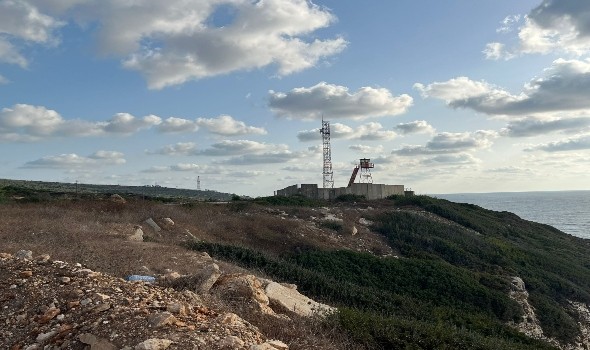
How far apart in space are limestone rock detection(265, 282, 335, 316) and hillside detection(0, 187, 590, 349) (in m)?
0.46

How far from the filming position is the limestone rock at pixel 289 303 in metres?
8.52

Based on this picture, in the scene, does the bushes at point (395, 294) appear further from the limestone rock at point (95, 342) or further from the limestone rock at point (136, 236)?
the limestone rock at point (95, 342)

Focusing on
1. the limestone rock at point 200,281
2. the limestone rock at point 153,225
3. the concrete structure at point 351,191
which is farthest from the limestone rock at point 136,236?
the concrete structure at point 351,191

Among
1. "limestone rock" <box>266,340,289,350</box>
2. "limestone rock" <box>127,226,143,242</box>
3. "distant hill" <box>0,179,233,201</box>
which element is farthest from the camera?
"distant hill" <box>0,179,233,201</box>

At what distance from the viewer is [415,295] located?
18.9 m

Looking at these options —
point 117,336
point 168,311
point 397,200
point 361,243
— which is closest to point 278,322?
point 168,311

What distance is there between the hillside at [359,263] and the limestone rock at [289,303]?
1.50ft

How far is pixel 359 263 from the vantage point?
2131cm

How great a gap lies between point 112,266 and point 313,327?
5325 mm

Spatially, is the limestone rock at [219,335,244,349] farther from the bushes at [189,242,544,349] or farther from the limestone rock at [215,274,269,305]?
the bushes at [189,242,544,349]

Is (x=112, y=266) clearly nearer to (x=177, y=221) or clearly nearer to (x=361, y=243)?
(x=177, y=221)

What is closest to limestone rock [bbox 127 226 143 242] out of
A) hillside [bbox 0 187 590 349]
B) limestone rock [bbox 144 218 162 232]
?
hillside [bbox 0 187 590 349]

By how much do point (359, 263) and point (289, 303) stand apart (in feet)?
42.2

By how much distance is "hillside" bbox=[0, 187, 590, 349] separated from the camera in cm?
862
